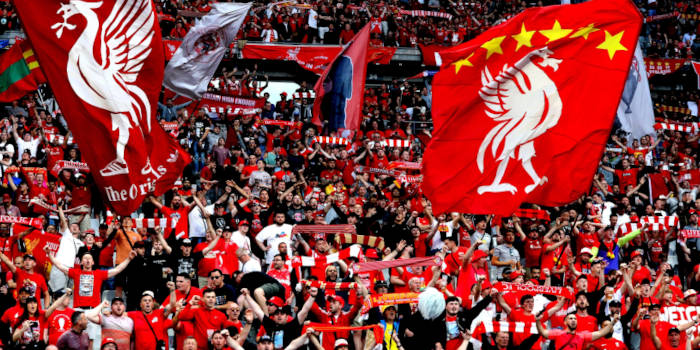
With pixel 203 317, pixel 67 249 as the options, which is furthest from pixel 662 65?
pixel 203 317

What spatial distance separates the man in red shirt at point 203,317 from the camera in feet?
44.9

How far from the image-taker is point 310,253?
1656cm

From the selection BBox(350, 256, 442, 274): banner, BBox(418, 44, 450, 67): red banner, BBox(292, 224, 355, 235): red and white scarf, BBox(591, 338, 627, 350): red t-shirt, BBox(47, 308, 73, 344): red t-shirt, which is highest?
BBox(418, 44, 450, 67): red banner

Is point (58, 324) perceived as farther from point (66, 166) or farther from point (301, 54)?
point (301, 54)

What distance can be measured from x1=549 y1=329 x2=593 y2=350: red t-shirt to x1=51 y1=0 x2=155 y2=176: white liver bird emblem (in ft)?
17.9

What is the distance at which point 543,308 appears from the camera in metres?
15.4

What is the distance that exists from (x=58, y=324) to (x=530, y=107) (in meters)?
6.28

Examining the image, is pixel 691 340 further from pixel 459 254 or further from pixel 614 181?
pixel 614 181

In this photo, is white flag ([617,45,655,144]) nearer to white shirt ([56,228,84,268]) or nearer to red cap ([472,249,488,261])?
red cap ([472,249,488,261])

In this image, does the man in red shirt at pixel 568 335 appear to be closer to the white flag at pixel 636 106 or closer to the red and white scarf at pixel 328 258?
the red and white scarf at pixel 328 258

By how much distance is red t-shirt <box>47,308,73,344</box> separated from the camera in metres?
13.4

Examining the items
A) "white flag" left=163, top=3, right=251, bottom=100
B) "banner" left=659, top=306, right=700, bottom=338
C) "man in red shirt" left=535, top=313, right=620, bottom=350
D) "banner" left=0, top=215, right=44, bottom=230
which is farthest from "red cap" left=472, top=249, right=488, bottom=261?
"banner" left=0, top=215, right=44, bottom=230

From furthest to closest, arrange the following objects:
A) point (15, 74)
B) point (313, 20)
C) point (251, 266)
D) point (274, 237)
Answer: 1. point (313, 20)
2. point (15, 74)
3. point (274, 237)
4. point (251, 266)

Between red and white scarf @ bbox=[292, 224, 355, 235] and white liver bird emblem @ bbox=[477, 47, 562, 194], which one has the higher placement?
white liver bird emblem @ bbox=[477, 47, 562, 194]
